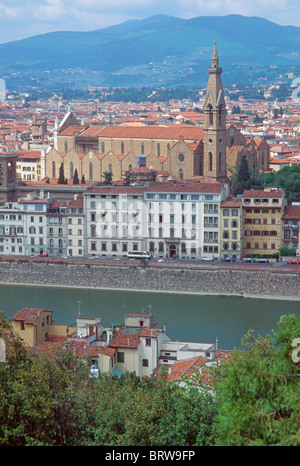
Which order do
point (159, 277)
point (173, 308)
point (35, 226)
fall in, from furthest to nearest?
point (35, 226) < point (159, 277) < point (173, 308)

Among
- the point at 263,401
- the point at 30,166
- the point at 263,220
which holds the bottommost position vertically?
the point at 263,220

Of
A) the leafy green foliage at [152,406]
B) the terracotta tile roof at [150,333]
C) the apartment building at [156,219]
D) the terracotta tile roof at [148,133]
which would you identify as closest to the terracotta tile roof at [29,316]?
the terracotta tile roof at [150,333]

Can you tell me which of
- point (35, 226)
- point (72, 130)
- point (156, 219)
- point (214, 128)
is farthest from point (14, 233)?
point (72, 130)

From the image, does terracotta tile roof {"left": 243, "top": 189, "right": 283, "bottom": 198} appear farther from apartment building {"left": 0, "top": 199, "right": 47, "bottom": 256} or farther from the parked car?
apartment building {"left": 0, "top": 199, "right": 47, "bottom": 256}

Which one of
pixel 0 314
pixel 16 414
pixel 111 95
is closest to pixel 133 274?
pixel 0 314

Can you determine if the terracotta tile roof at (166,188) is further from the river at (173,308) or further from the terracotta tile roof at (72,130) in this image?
the terracotta tile roof at (72,130)

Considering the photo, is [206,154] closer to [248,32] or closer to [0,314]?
[0,314]

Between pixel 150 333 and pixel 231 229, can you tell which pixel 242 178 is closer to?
pixel 231 229
